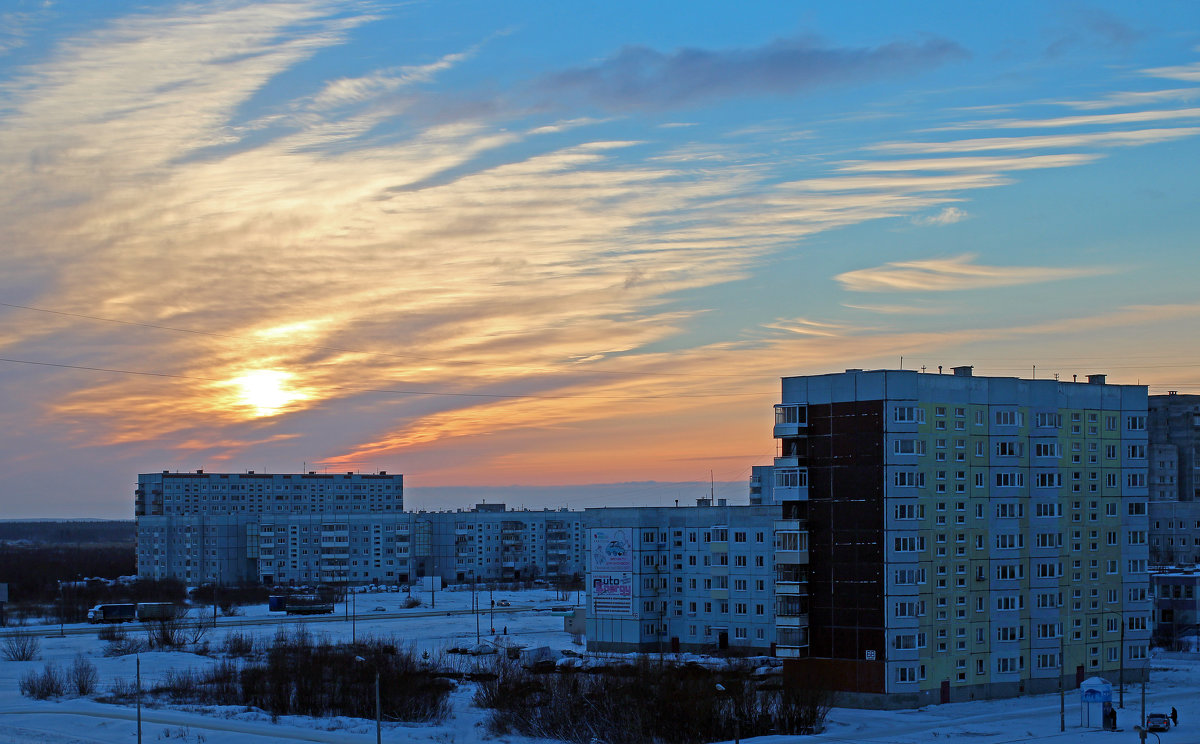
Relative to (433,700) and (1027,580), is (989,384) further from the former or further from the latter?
(433,700)

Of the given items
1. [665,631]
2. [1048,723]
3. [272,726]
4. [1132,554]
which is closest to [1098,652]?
[1132,554]

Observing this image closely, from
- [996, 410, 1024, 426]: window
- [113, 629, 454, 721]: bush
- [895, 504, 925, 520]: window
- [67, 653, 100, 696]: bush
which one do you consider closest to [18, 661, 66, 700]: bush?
[67, 653, 100, 696]: bush

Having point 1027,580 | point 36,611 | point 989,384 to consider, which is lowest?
point 36,611

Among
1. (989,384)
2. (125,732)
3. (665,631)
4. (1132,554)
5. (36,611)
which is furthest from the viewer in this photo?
(36,611)

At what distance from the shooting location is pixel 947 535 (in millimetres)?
83000

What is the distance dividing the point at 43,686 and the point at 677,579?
47854 millimetres

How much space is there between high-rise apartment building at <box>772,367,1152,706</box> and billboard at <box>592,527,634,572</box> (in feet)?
81.6

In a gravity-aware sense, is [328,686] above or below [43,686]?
above

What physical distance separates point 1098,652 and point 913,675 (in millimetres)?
19283

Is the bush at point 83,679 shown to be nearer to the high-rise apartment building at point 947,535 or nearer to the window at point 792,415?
the high-rise apartment building at point 947,535

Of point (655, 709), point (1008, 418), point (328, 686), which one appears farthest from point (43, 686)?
point (1008, 418)

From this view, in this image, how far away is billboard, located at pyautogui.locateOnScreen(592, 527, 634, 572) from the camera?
4193 inches

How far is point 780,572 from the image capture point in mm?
83500

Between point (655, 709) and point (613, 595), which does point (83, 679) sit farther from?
point (655, 709)
